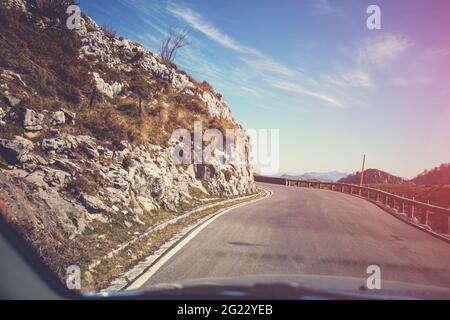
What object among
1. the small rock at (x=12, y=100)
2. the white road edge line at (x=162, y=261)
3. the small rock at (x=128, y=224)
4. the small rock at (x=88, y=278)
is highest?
the small rock at (x=12, y=100)

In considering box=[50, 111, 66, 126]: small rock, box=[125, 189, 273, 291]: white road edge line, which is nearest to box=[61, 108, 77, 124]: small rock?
box=[50, 111, 66, 126]: small rock

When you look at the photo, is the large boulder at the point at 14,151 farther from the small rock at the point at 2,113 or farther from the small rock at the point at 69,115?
the small rock at the point at 69,115

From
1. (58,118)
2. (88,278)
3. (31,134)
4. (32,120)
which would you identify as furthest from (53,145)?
(88,278)

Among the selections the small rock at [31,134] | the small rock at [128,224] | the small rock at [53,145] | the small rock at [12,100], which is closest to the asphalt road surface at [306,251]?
the small rock at [128,224]

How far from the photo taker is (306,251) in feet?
29.4

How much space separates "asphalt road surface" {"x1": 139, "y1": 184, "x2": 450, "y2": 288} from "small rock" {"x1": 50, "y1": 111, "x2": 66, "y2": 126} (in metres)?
6.24

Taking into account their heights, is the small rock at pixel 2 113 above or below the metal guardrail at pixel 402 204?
above

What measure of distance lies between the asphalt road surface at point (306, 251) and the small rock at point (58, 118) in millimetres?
6240

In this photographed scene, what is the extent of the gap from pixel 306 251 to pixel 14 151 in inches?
297

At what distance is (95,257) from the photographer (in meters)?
7.89

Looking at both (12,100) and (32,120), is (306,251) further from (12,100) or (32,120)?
(12,100)

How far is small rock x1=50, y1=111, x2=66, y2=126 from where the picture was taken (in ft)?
45.7

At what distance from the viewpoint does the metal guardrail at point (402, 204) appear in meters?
16.8

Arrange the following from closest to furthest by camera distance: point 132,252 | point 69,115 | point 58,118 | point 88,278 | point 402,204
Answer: point 88,278 → point 132,252 → point 58,118 → point 69,115 → point 402,204
